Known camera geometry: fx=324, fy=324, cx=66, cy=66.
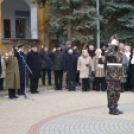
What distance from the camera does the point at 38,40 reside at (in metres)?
25.2

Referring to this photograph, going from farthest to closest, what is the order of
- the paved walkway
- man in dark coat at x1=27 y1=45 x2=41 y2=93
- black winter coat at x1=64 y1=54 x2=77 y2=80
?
black winter coat at x1=64 y1=54 x2=77 y2=80
man in dark coat at x1=27 y1=45 x2=41 y2=93
the paved walkway

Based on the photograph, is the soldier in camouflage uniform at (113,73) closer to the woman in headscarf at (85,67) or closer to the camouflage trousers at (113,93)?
the camouflage trousers at (113,93)

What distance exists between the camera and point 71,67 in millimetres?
14109

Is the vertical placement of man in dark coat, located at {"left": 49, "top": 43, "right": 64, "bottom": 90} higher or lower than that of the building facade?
lower

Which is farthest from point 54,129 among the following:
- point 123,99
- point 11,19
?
point 11,19

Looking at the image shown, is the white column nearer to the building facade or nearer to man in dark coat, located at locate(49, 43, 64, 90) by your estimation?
the building facade

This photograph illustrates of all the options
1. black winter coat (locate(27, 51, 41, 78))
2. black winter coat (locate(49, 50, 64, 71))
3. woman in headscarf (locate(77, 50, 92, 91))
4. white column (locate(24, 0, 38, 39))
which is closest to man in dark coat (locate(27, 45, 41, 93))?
black winter coat (locate(27, 51, 41, 78))

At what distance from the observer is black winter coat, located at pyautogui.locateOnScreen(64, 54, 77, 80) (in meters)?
14.0

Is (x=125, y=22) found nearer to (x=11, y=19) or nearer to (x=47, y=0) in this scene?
(x=47, y=0)

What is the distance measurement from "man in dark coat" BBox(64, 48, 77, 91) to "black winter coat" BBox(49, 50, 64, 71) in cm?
26

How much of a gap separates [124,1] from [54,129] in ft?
53.2

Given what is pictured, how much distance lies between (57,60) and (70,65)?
2.11 feet

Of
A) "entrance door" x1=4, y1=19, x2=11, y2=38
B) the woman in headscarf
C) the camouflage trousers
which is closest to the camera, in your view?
the camouflage trousers

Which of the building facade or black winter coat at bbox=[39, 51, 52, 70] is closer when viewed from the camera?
black winter coat at bbox=[39, 51, 52, 70]
